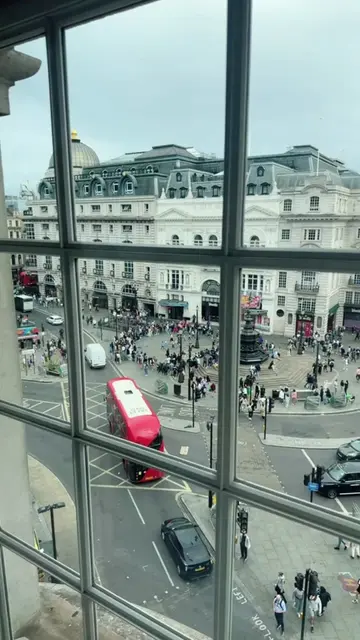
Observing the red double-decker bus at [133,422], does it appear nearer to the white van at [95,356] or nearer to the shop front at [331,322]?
the white van at [95,356]

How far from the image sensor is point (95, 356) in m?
2.41

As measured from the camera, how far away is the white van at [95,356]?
2.31 metres

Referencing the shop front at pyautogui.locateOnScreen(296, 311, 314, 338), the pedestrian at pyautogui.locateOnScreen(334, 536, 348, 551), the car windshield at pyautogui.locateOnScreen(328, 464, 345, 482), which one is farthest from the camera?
the shop front at pyautogui.locateOnScreen(296, 311, 314, 338)

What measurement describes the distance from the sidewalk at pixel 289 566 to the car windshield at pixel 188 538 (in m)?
0.14

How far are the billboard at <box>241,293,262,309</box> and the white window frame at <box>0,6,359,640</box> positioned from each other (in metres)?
0.05

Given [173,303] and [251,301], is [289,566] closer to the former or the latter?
[251,301]

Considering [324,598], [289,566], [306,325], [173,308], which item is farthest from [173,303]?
[324,598]

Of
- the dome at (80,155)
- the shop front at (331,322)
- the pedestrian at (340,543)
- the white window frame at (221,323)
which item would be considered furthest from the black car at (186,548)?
the dome at (80,155)

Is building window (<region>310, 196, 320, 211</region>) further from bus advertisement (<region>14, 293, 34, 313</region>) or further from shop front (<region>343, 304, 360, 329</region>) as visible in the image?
bus advertisement (<region>14, 293, 34, 313</region>)

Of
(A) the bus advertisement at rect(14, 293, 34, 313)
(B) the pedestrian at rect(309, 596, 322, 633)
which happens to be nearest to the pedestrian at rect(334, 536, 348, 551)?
(B) the pedestrian at rect(309, 596, 322, 633)

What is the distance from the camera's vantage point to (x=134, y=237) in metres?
2.03

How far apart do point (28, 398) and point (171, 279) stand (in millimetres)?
1370

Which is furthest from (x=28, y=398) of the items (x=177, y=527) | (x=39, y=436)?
(x=177, y=527)

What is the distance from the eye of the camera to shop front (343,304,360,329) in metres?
1.63
